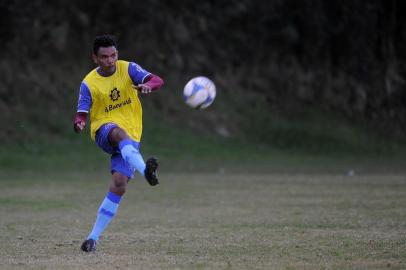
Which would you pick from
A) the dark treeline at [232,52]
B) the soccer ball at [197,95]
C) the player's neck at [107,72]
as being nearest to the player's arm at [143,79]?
the player's neck at [107,72]

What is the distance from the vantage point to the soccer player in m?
10.7

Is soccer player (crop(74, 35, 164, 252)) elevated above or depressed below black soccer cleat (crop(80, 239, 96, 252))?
above

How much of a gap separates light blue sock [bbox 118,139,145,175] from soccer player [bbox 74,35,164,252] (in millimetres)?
116

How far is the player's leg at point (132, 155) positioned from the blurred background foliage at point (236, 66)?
2285 centimetres

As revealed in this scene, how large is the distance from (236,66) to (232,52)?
0.78 meters

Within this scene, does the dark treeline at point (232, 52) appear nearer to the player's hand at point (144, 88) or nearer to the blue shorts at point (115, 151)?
the blue shorts at point (115, 151)

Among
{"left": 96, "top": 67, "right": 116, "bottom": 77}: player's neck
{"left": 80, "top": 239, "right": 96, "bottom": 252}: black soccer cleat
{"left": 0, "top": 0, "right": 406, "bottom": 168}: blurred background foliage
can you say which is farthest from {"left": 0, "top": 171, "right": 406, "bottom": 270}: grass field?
{"left": 0, "top": 0, "right": 406, "bottom": 168}: blurred background foliage

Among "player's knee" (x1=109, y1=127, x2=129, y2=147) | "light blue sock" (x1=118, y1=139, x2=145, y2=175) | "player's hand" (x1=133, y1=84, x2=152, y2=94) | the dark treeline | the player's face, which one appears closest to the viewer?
"light blue sock" (x1=118, y1=139, x2=145, y2=175)

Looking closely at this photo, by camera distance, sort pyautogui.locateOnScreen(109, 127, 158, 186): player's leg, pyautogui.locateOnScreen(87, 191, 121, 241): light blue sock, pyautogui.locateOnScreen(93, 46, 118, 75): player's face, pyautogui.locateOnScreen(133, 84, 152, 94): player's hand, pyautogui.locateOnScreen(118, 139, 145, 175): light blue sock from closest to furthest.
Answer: pyautogui.locateOnScreen(109, 127, 158, 186): player's leg → pyautogui.locateOnScreen(118, 139, 145, 175): light blue sock → pyautogui.locateOnScreen(133, 84, 152, 94): player's hand → pyautogui.locateOnScreen(87, 191, 121, 241): light blue sock → pyautogui.locateOnScreen(93, 46, 118, 75): player's face

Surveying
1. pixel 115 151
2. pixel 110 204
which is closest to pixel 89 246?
pixel 110 204

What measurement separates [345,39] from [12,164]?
24.2 m

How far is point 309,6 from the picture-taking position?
4659 cm

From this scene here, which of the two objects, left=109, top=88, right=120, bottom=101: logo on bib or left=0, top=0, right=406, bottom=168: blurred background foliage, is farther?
left=0, top=0, right=406, bottom=168: blurred background foliage

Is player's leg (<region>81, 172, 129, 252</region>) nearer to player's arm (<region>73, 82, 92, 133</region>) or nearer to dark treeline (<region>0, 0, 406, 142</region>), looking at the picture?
player's arm (<region>73, 82, 92, 133</region>)
